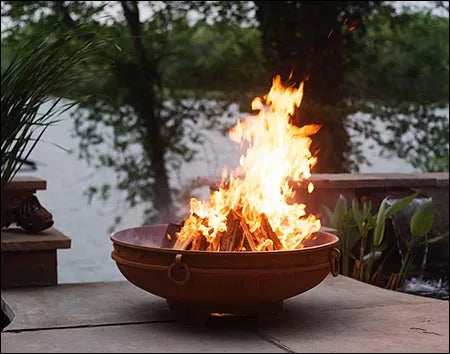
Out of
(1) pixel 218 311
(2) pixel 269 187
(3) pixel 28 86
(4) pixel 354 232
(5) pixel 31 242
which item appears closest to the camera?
(3) pixel 28 86

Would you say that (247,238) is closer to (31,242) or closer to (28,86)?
(28,86)

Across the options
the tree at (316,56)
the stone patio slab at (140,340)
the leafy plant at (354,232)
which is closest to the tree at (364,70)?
the tree at (316,56)

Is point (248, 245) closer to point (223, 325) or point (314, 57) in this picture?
point (223, 325)

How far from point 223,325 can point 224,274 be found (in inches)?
10.9

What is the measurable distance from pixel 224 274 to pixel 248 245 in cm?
26

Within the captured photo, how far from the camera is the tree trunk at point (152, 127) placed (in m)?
7.47

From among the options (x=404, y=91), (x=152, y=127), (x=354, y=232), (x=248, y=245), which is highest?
(x=404, y=91)

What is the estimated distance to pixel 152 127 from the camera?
7.54 m

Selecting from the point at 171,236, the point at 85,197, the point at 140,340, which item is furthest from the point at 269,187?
the point at 85,197

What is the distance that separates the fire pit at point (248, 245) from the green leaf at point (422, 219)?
833 mm

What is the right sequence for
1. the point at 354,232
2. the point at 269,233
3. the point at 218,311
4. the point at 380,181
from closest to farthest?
the point at 218,311
the point at 269,233
the point at 354,232
the point at 380,181

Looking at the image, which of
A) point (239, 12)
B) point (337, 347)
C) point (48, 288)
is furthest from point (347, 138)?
point (337, 347)

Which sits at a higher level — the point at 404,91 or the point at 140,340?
the point at 404,91

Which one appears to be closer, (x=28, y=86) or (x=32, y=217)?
(x=28, y=86)
